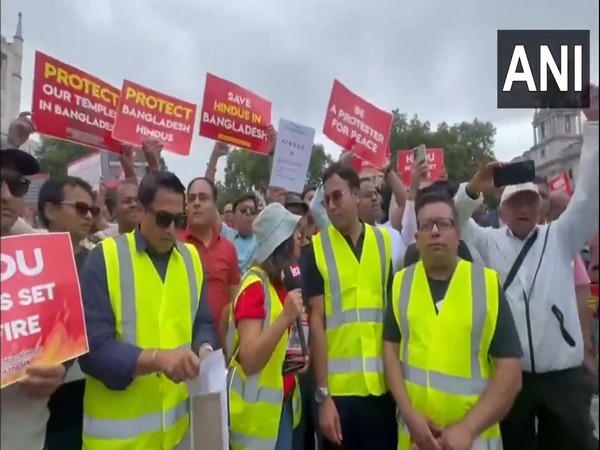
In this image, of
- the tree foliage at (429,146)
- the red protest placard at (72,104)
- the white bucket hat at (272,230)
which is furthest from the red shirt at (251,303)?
the tree foliage at (429,146)

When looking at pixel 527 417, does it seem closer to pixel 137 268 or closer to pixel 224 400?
pixel 224 400

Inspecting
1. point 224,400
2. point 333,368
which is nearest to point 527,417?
point 333,368

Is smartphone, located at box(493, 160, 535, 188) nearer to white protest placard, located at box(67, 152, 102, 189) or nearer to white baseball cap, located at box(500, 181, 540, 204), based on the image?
white baseball cap, located at box(500, 181, 540, 204)

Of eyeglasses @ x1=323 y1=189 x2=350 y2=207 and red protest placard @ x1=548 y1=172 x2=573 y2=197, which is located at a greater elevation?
red protest placard @ x1=548 y1=172 x2=573 y2=197

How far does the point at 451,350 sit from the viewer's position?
2680 mm

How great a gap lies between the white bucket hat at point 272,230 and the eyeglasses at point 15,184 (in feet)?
3.63

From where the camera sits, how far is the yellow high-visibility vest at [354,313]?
3.15 m

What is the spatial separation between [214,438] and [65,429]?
0.84m

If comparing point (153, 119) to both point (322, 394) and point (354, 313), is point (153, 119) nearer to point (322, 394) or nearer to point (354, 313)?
point (354, 313)

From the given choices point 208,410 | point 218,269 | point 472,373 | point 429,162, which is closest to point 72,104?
point 218,269

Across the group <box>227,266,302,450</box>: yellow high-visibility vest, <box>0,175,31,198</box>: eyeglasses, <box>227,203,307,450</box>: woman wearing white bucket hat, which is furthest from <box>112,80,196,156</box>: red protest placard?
<box>0,175,31,198</box>: eyeglasses

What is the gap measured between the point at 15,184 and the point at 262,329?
1.23 meters

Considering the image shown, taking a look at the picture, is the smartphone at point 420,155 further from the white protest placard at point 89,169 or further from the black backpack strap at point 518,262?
the white protest placard at point 89,169

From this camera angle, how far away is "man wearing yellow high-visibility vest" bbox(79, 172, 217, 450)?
2.51 meters
